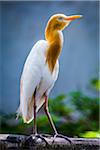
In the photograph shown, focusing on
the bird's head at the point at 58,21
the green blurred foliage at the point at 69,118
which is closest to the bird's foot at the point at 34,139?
the bird's head at the point at 58,21

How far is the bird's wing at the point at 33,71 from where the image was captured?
120 cm

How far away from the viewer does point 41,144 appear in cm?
117

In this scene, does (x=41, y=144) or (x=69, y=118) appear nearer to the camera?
(x=41, y=144)

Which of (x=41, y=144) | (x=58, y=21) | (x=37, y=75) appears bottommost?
(x=41, y=144)

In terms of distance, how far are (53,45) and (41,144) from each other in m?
0.27

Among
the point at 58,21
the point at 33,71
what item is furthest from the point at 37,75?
the point at 58,21

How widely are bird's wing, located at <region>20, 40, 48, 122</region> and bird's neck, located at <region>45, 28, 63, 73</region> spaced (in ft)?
0.05

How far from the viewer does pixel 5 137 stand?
1196 mm

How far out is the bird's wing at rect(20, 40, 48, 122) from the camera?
3.94 feet

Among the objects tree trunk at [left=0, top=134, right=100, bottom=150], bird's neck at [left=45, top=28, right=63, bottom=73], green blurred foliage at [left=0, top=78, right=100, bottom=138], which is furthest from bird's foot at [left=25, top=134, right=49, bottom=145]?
green blurred foliage at [left=0, top=78, right=100, bottom=138]

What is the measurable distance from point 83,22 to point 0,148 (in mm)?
2072

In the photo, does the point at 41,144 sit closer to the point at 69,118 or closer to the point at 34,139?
the point at 34,139

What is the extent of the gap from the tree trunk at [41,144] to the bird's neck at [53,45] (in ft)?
0.65

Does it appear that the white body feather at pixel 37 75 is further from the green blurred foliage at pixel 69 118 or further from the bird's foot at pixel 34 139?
the green blurred foliage at pixel 69 118
